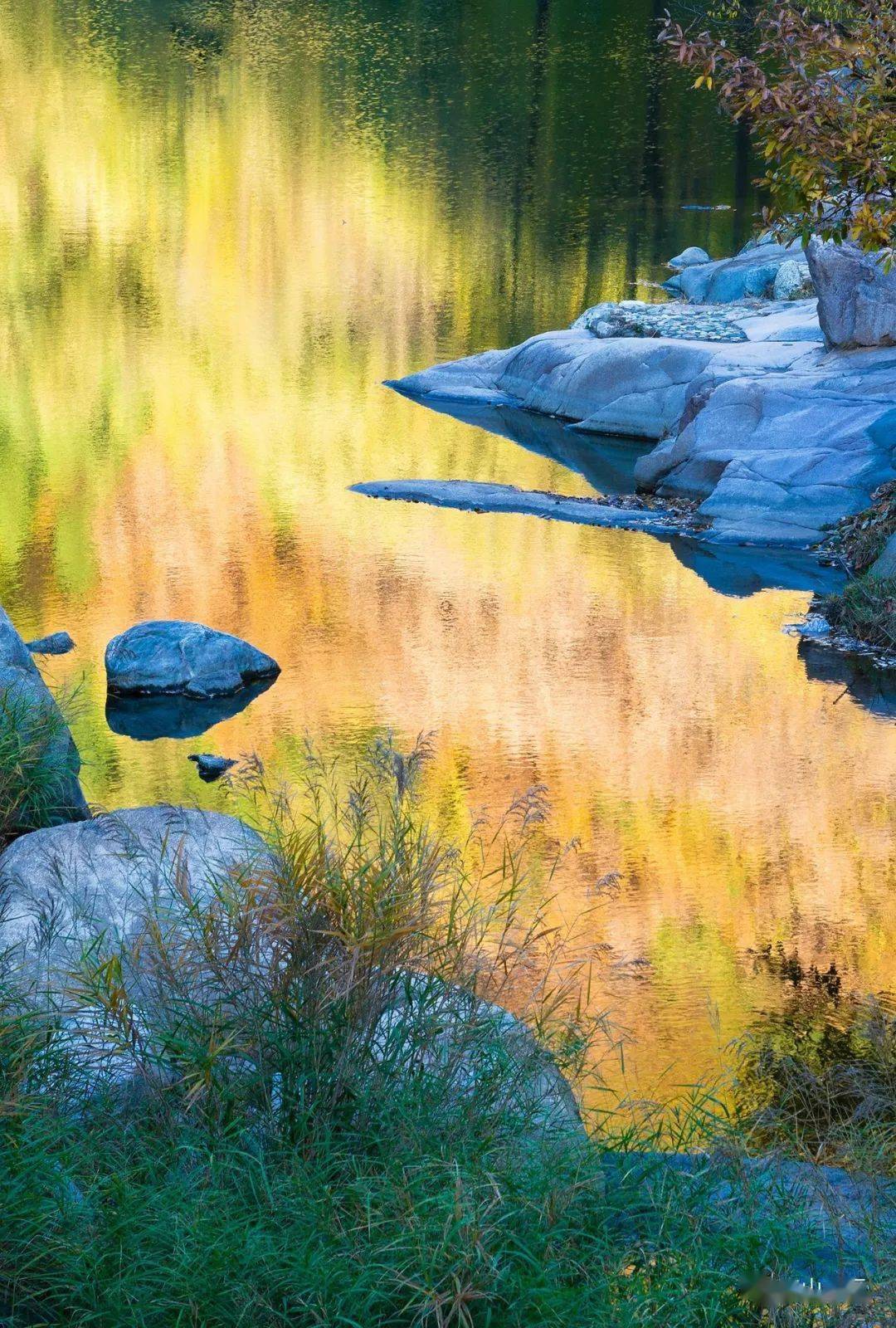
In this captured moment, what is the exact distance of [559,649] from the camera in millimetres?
10633

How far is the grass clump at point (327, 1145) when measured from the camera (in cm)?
372

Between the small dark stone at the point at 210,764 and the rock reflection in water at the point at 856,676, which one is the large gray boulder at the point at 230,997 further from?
the rock reflection in water at the point at 856,676

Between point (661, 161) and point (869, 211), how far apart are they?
25.1 meters

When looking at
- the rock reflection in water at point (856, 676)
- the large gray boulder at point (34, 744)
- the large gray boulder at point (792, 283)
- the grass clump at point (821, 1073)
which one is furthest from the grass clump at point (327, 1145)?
the large gray boulder at point (792, 283)

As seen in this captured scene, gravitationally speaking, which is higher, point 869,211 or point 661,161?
point 869,211

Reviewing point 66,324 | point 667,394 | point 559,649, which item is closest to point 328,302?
point 66,324

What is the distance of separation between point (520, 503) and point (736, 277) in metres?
8.74

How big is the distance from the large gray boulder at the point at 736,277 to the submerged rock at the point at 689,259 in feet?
2.83

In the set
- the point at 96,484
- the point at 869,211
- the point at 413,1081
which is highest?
the point at 869,211

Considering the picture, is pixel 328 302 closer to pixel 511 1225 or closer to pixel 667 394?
pixel 667 394

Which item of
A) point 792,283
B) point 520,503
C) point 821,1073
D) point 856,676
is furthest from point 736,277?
point 821,1073

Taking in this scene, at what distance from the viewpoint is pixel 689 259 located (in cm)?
2353

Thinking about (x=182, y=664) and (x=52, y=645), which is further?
(x=52, y=645)

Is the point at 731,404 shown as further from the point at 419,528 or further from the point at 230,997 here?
the point at 230,997
